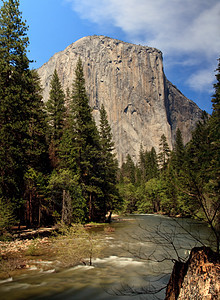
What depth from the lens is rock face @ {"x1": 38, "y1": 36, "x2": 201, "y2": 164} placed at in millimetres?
123750

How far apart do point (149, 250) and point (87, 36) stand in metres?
155

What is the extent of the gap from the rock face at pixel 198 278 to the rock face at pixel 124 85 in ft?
377

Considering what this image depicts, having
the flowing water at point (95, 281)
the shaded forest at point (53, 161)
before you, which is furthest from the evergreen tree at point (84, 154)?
the flowing water at point (95, 281)

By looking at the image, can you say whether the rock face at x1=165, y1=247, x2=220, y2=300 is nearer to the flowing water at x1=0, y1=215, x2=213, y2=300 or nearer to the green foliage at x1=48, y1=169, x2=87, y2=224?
the flowing water at x1=0, y1=215, x2=213, y2=300

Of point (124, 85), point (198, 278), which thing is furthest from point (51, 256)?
point (124, 85)

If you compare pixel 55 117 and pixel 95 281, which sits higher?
pixel 55 117

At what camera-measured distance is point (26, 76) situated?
54.5 ft

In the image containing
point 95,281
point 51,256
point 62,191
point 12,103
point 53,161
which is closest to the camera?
point 95,281

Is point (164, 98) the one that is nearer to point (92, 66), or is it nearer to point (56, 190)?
point (92, 66)

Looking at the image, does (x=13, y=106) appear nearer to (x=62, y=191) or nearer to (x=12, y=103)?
(x=12, y=103)

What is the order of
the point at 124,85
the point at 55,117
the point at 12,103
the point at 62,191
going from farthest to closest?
the point at 124,85 < the point at 55,117 < the point at 62,191 < the point at 12,103

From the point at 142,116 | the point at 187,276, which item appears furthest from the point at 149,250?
the point at 142,116

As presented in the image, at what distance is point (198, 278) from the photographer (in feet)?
9.52

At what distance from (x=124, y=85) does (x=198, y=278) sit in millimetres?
134760
